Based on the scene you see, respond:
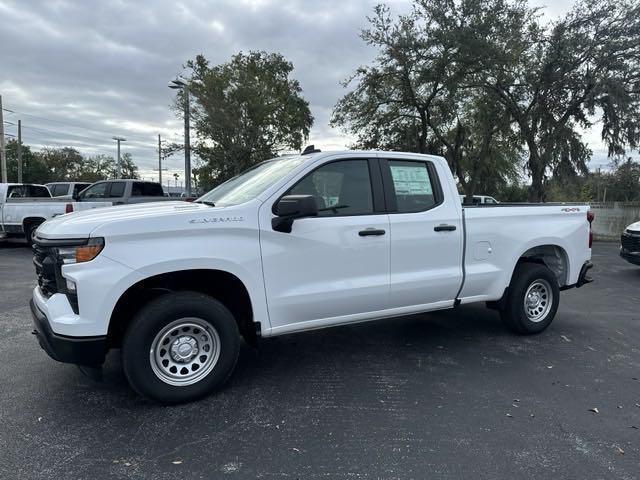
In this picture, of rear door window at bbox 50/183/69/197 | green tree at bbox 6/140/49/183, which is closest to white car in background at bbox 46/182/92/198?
rear door window at bbox 50/183/69/197

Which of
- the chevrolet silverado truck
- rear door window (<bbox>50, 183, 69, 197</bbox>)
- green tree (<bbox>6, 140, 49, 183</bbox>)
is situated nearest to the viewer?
the chevrolet silverado truck

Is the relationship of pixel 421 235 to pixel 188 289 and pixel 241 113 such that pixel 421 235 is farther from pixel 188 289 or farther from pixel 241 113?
pixel 241 113

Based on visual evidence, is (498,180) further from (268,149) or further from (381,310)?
(381,310)

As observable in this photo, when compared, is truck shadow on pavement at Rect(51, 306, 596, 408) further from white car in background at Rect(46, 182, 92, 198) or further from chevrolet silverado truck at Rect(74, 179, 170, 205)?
white car in background at Rect(46, 182, 92, 198)

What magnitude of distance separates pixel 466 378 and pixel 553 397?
2.28ft

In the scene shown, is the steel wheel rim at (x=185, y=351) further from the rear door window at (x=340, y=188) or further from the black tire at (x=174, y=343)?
the rear door window at (x=340, y=188)

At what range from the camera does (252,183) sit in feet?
14.3

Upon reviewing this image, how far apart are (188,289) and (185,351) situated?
507 mm

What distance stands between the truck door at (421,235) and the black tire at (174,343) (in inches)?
62.9

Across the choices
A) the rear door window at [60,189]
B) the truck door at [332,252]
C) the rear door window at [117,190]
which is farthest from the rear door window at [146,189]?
the truck door at [332,252]

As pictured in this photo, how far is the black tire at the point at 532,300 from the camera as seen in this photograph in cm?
533

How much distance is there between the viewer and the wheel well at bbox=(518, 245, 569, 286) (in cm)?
561

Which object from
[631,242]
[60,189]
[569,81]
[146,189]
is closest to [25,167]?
[60,189]

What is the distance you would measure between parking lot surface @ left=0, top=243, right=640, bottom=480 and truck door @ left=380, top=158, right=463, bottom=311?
707mm
